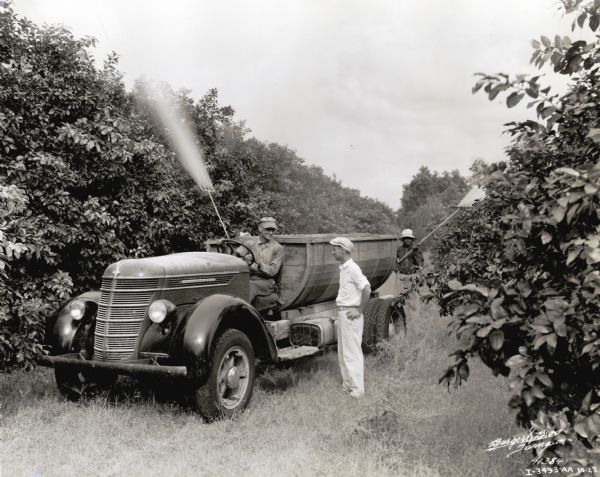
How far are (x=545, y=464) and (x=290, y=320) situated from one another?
13.8ft

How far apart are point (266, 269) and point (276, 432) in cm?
217

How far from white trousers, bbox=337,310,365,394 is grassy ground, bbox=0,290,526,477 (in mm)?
207

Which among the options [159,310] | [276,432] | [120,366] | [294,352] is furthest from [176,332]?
[294,352]

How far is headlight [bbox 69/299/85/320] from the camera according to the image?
5863mm

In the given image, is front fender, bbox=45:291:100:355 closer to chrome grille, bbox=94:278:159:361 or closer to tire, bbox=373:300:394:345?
chrome grille, bbox=94:278:159:361

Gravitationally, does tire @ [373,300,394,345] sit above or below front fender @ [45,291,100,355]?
below

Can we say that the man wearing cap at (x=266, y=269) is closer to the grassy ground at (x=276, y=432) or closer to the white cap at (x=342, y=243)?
the white cap at (x=342, y=243)

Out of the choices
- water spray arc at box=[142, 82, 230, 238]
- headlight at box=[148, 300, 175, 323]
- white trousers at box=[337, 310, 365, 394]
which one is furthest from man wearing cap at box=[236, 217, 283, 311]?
water spray arc at box=[142, 82, 230, 238]

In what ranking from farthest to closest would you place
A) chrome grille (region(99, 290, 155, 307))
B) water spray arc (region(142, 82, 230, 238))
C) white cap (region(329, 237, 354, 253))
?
water spray arc (region(142, 82, 230, 238))
white cap (region(329, 237, 354, 253))
chrome grille (region(99, 290, 155, 307))

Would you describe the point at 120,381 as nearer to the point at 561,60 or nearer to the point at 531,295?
the point at 531,295

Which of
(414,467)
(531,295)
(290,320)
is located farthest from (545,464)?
(290,320)

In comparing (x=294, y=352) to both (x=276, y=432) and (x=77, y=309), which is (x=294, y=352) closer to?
(x=276, y=432)

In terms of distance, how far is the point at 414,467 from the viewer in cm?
410

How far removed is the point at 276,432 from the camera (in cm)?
495
